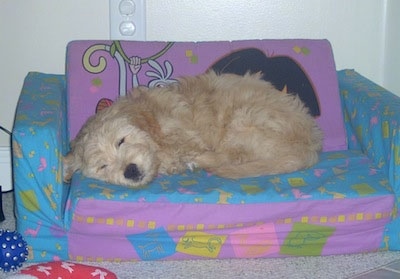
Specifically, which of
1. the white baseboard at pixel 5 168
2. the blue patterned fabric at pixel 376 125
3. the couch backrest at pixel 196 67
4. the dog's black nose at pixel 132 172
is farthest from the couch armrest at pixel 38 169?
the blue patterned fabric at pixel 376 125

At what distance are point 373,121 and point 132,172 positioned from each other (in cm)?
134

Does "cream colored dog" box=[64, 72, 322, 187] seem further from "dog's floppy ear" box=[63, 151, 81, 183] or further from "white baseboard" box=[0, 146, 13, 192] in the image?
"white baseboard" box=[0, 146, 13, 192]

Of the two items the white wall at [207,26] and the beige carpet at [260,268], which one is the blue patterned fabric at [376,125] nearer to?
the beige carpet at [260,268]

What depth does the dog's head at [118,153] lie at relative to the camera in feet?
10.8

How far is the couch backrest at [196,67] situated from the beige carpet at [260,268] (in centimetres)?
89

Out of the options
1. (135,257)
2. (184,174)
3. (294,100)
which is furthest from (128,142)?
(294,100)

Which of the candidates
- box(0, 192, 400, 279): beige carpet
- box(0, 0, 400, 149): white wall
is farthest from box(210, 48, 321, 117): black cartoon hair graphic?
box(0, 192, 400, 279): beige carpet

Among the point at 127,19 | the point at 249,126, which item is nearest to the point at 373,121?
the point at 249,126

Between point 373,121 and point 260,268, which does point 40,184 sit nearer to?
point 260,268

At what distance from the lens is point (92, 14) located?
4.43m

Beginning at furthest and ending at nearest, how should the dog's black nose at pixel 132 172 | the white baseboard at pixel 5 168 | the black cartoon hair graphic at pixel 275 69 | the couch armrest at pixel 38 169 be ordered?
the white baseboard at pixel 5 168, the black cartoon hair graphic at pixel 275 69, the dog's black nose at pixel 132 172, the couch armrest at pixel 38 169

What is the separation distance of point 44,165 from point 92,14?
63.1 inches

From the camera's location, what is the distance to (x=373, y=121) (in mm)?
3637

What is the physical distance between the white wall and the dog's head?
1.20 m
